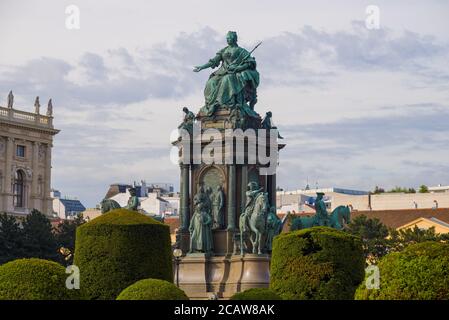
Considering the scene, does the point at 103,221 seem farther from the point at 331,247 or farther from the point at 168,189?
the point at 168,189

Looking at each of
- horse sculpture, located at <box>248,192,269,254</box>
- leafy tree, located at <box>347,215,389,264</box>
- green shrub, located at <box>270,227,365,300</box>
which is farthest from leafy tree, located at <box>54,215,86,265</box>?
green shrub, located at <box>270,227,365,300</box>

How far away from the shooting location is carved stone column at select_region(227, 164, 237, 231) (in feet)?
115

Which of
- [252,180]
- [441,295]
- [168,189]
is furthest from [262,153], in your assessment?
[168,189]

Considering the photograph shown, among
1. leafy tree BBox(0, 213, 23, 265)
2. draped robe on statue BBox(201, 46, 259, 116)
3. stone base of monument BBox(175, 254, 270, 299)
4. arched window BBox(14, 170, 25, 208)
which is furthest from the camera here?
arched window BBox(14, 170, 25, 208)

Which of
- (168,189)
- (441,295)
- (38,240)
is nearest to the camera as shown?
(441,295)

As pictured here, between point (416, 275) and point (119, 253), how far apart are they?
9.19 m

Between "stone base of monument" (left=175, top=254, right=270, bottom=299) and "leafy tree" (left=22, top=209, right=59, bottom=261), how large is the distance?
31.1 m

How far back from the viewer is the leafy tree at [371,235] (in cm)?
6581

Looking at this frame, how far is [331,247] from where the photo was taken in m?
26.2

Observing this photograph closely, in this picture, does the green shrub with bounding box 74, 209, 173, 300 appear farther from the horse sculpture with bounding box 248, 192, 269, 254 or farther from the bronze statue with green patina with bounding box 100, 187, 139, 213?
the bronze statue with green patina with bounding box 100, 187, 139, 213

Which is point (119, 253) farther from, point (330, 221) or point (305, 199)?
point (305, 199)

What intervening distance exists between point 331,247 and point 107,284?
5.17 m

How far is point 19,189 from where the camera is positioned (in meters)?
99.3
